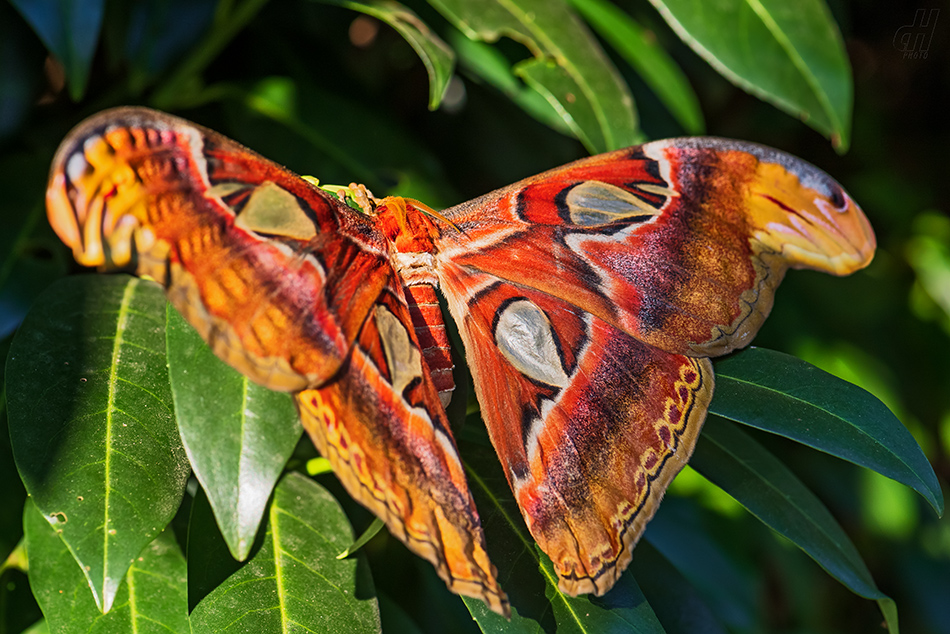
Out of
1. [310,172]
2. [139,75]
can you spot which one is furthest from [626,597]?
[139,75]

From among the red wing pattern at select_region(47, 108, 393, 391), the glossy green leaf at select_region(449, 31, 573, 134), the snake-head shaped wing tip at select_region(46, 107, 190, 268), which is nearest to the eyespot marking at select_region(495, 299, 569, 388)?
the red wing pattern at select_region(47, 108, 393, 391)

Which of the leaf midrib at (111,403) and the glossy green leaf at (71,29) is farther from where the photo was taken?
the glossy green leaf at (71,29)

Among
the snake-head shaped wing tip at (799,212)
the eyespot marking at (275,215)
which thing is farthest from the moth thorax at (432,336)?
the snake-head shaped wing tip at (799,212)

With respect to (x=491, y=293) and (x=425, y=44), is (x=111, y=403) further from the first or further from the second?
(x=425, y=44)

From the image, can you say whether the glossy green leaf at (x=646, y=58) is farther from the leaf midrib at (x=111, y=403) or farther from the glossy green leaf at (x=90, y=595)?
the glossy green leaf at (x=90, y=595)

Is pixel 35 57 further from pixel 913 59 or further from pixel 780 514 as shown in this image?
pixel 913 59

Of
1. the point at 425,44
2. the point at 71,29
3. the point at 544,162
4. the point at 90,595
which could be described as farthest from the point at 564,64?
the point at 90,595
